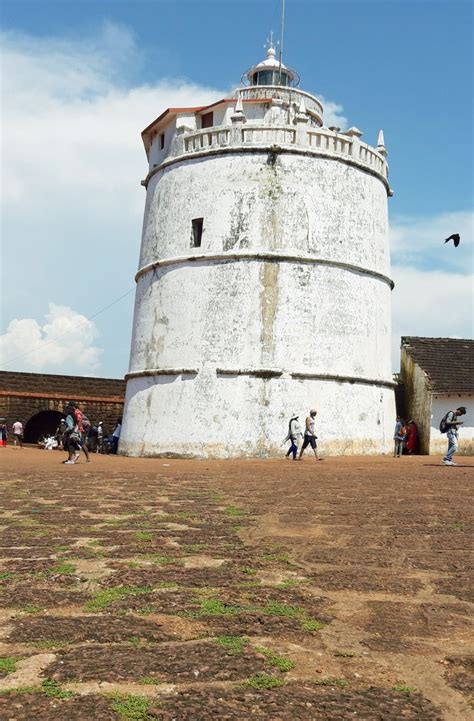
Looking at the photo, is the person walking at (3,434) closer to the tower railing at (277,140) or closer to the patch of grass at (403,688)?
the tower railing at (277,140)

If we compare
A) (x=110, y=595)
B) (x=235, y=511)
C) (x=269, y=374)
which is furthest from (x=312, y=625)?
(x=269, y=374)

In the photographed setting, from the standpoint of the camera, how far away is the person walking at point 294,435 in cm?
1714

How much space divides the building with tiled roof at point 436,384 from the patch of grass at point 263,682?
18.8 metres

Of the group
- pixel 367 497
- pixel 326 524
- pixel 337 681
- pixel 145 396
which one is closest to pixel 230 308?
pixel 145 396

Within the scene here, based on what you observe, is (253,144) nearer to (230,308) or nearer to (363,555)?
(230,308)

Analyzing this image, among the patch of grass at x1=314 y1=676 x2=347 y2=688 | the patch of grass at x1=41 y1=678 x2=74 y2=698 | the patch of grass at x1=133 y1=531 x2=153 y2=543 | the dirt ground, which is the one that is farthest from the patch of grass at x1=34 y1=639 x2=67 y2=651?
the patch of grass at x1=133 y1=531 x2=153 y2=543

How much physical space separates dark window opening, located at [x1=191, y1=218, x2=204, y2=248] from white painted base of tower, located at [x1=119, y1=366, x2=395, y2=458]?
11.7 feet

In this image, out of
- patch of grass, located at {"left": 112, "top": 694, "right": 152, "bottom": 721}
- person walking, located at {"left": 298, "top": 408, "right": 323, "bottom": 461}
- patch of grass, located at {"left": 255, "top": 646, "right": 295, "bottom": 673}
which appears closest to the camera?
patch of grass, located at {"left": 112, "top": 694, "right": 152, "bottom": 721}

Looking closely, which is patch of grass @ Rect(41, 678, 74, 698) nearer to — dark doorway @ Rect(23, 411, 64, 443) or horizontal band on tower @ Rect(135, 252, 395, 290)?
horizontal band on tower @ Rect(135, 252, 395, 290)

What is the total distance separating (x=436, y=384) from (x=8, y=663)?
64.4 ft

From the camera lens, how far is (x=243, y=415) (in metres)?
18.4

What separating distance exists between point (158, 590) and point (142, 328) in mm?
16522

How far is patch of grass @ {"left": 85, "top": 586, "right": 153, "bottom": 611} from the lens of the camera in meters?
4.18

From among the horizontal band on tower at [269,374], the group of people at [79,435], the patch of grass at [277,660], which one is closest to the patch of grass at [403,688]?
the patch of grass at [277,660]
